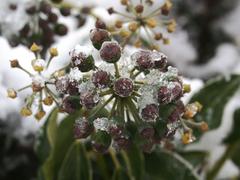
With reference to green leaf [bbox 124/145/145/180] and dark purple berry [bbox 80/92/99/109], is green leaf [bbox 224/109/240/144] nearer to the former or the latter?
green leaf [bbox 124/145/145/180]

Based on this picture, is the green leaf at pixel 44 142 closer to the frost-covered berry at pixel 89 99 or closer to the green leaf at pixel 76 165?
the green leaf at pixel 76 165

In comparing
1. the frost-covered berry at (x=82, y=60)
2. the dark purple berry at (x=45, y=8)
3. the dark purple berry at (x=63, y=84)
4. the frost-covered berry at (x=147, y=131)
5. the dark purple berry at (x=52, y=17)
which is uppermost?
the dark purple berry at (x=45, y=8)

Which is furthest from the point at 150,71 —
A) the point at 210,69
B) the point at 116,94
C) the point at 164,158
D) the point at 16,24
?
the point at 210,69

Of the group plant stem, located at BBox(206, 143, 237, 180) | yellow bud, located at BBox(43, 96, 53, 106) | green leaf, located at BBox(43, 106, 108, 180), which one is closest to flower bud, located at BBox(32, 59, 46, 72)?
yellow bud, located at BBox(43, 96, 53, 106)

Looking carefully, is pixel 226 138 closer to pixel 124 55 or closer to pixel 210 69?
pixel 210 69

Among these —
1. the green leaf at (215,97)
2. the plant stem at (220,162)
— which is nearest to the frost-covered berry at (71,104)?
the green leaf at (215,97)
